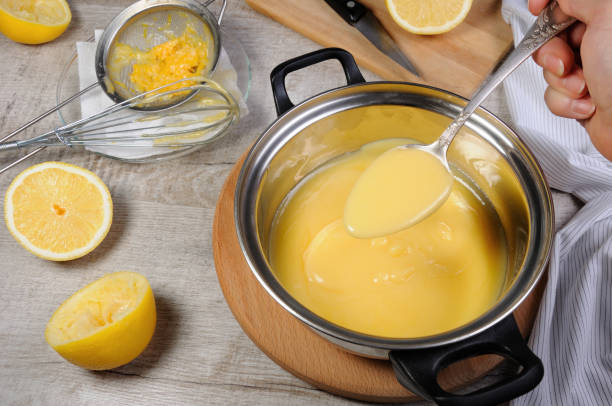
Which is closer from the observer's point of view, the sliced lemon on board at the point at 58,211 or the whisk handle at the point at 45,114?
the sliced lemon on board at the point at 58,211

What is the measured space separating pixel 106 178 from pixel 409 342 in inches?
32.5

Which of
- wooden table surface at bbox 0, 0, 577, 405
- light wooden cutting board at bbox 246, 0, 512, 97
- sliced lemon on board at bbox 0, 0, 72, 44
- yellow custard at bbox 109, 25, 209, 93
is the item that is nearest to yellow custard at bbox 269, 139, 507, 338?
wooden table surface at bbox 0, 0, 577, 405

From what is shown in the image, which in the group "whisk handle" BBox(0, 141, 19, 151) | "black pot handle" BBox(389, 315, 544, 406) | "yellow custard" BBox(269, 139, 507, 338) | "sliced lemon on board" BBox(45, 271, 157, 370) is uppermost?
"black pot handle" BBox(389, 315, 544, 406)

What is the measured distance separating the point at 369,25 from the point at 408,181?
59 centimetres

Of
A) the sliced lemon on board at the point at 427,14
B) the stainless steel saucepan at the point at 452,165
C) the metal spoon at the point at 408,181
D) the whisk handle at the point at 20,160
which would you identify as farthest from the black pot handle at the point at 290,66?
the whisk handle at the point at 20,160

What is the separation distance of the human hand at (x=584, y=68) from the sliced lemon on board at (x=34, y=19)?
44.4 inches

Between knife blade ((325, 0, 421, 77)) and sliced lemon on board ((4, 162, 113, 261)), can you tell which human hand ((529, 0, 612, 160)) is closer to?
knife blade ((325, 0, 421, 77))

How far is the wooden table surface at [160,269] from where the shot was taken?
1.04 meters

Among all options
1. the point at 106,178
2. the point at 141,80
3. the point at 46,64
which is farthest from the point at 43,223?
the point at 46,64

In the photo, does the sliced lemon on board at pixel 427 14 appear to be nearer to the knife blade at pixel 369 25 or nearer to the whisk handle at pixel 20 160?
the knife blade at pixel 369 25

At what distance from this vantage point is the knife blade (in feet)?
4.52

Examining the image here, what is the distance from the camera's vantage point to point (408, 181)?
3.28ft

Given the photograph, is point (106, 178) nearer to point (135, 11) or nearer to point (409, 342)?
point (135, 11)

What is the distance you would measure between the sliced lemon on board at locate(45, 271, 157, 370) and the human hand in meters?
0.88
